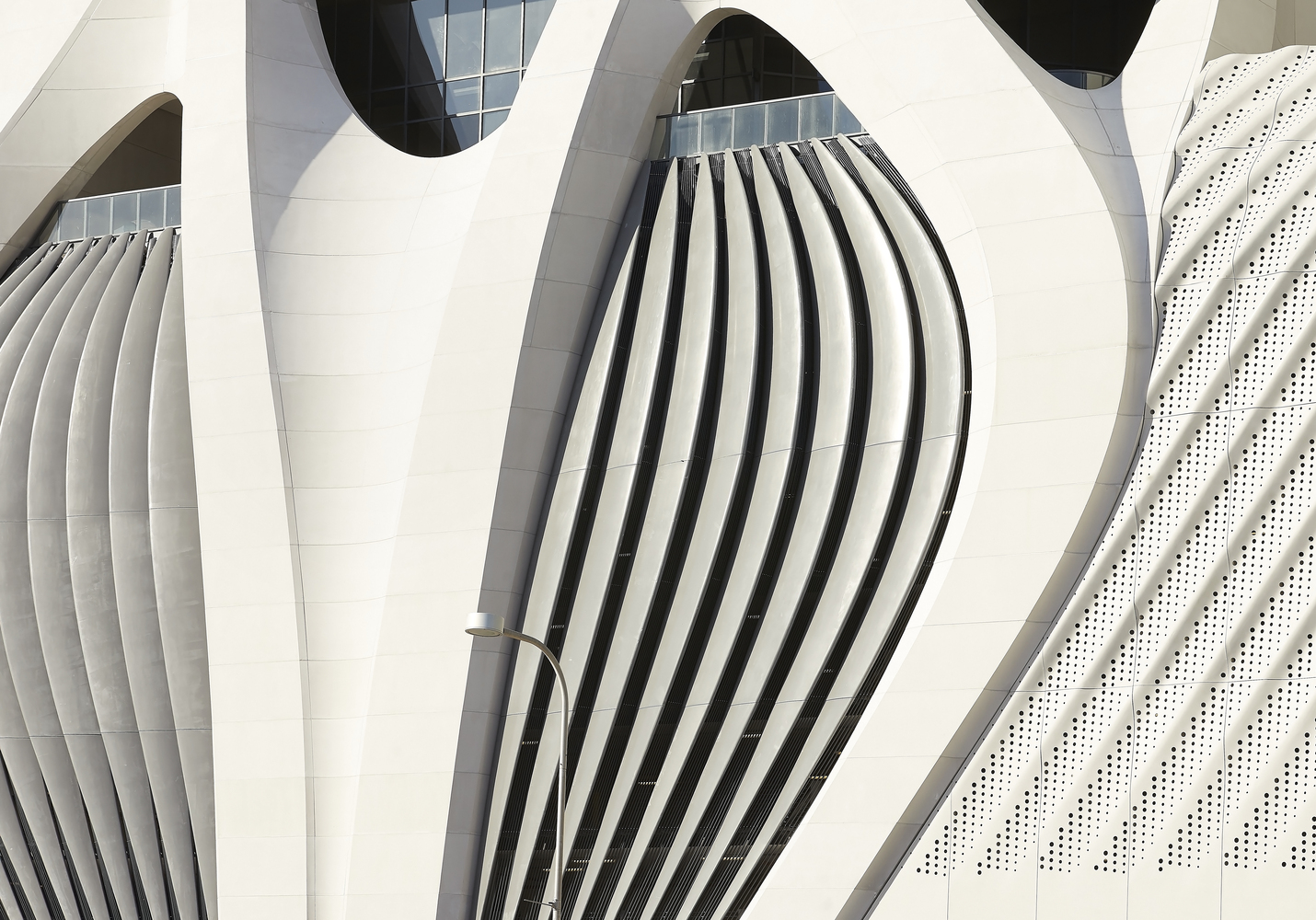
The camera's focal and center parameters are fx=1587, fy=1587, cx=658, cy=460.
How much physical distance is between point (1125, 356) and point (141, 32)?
17.3 m

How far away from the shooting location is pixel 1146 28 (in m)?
21.2

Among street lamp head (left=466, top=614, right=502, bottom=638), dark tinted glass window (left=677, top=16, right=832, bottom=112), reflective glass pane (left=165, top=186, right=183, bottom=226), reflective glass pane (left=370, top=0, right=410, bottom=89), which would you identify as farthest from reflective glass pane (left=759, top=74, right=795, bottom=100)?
street lamp head (left=466, top=614, right=502, bottom=638)

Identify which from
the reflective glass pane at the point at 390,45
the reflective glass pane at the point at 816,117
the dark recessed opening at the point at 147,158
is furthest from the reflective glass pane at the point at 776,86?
the dark recessed opening at the point at 147,158

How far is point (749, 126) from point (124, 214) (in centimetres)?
1083

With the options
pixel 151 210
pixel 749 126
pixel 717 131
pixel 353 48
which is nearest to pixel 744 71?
pixel 717 131

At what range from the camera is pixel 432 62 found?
26.9 m

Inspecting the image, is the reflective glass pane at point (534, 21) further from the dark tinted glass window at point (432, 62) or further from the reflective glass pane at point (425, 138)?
the reflective glass pane at point (425, 138)

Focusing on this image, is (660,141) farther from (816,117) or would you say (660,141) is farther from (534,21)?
(534,21)

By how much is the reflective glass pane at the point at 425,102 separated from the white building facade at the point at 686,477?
0.09m

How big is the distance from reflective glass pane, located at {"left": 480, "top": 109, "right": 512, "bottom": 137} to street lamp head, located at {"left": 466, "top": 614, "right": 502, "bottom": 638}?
40.9 feet

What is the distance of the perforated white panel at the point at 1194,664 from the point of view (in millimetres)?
17844

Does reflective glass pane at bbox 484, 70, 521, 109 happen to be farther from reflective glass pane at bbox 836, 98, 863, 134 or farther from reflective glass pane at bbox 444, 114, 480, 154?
reflective glass pane at bbox 836, 98, 863, 134

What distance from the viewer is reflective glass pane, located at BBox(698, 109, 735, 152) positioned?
922 inches

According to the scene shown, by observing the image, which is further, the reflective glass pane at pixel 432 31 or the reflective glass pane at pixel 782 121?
the reflective glass pane at pixel 432 31
